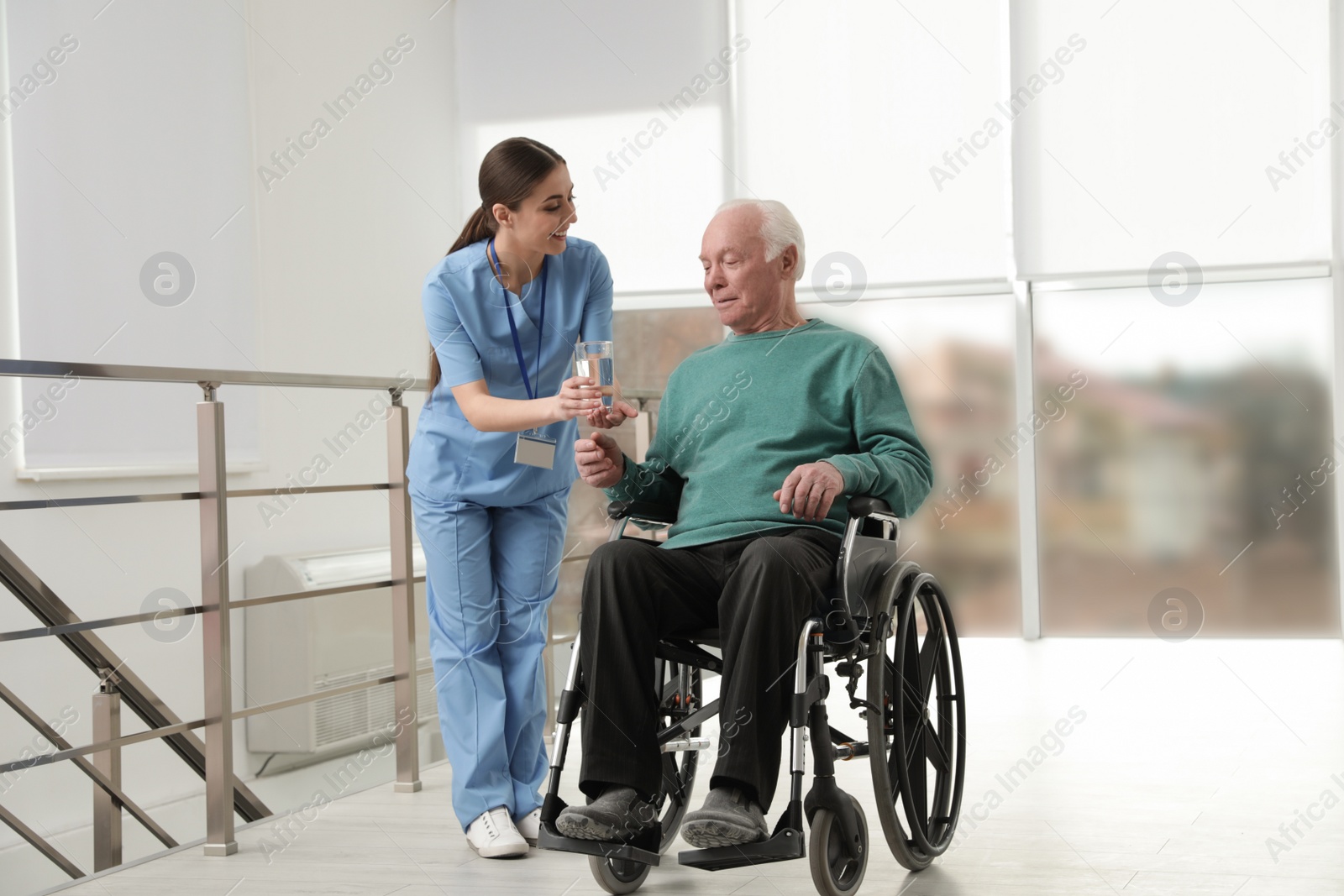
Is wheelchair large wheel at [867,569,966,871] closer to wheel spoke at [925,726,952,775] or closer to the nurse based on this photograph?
wheel spoke at [925,726,952,775]

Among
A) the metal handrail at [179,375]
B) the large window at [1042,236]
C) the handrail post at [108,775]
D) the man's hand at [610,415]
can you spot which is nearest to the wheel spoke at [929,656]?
the man's hand at [610,415]

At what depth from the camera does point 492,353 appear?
2141mm

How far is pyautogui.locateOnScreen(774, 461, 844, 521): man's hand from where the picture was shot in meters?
1.69

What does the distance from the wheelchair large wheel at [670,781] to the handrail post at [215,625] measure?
2.38 feet

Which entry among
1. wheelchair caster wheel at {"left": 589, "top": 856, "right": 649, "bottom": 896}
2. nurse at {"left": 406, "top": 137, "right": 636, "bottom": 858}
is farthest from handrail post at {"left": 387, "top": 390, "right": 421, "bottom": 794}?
wheelchair caster wheel at {"left": 589, "top": 856, "right": 649, "bottom": 896}

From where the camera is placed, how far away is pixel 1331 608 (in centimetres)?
470

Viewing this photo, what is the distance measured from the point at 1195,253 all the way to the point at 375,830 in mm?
3706

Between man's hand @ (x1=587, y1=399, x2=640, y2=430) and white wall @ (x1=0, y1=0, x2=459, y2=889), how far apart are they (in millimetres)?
2360

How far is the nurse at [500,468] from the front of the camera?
209 centimetres

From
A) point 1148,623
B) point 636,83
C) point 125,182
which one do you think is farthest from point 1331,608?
point 125,182

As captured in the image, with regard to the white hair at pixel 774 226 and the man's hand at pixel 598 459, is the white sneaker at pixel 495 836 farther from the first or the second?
the white hair at pixel 774 226

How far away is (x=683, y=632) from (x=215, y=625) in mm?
972

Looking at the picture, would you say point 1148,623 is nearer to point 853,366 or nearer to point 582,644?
point 853,366

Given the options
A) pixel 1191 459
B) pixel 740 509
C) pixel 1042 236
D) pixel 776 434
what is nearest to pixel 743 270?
pixel 776 434
